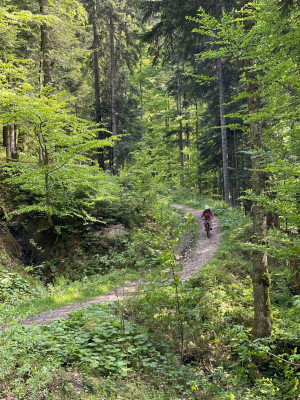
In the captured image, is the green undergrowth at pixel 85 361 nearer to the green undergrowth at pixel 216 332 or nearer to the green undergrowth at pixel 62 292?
the green undergrowth at pixel 216 332

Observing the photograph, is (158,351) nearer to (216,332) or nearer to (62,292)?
(216,332)

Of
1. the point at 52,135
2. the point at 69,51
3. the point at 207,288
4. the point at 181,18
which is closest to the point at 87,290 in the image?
the point at 207,288

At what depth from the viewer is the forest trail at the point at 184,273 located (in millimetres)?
5977

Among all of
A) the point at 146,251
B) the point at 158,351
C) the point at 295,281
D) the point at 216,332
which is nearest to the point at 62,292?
the point at 146,251

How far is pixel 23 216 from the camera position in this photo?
10758mm

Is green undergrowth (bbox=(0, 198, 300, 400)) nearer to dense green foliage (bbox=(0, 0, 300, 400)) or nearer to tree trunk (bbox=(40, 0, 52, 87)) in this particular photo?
dense green foliage (bbox=(0, 0, 300, 400))

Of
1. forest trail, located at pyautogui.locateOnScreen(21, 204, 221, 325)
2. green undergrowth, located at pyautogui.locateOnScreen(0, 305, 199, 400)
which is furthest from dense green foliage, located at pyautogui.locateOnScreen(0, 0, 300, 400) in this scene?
forest trail, located at pyautogui.locateOnScreen(21, 204, 221, 325)

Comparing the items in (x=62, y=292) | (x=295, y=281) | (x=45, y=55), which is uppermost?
(x=45, y=55)

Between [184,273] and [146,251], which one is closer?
[146,251]

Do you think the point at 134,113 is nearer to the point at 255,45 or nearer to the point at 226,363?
the point at 255,45

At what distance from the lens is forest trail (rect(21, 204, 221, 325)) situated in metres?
5.98

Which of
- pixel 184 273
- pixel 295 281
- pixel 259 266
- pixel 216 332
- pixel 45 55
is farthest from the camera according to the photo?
pixel 45 55

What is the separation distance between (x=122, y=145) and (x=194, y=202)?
9322mm

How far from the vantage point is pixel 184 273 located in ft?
33.7
